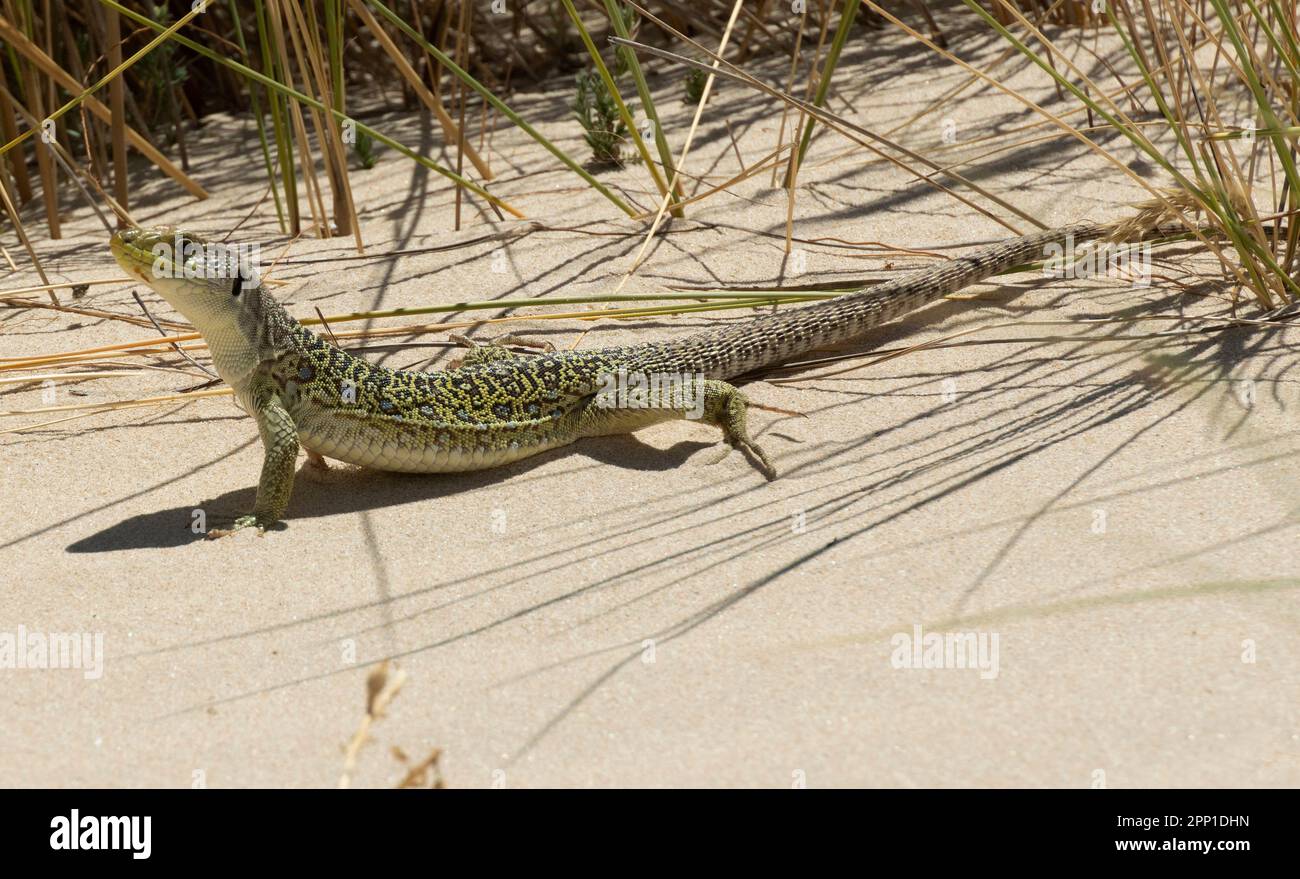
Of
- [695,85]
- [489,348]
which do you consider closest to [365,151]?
[695,85]

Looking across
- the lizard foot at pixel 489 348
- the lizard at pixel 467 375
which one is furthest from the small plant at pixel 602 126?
the lizard at pixel 467 375

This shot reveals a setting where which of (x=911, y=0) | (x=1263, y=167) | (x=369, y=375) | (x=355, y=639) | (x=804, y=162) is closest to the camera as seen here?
(x=355, y=639)

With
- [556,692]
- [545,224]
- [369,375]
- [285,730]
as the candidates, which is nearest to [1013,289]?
[545,224]

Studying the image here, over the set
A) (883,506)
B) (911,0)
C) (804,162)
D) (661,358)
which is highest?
(911,0)

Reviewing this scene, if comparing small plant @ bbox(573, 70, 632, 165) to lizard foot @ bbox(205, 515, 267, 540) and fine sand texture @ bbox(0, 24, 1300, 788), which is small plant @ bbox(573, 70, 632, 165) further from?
lizard foot @ bbox(205, 515, 267, 540)

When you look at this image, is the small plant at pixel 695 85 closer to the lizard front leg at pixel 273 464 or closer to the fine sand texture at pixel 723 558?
the fine sand texture at pixel 723 558

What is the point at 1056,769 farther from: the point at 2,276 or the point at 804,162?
the point at 2,276

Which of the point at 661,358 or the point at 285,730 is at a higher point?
the point at 661,358

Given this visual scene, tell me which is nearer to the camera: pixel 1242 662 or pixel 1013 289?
pixel 1242 662
